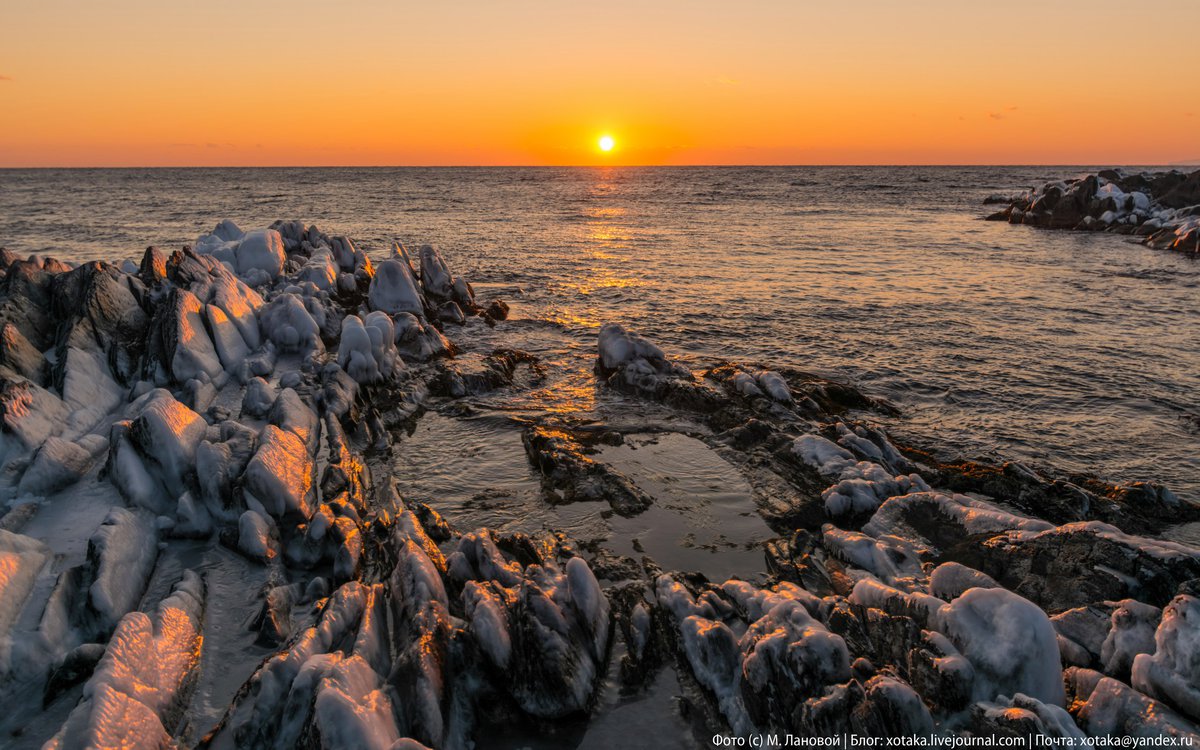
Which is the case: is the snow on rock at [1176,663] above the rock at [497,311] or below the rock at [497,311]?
below

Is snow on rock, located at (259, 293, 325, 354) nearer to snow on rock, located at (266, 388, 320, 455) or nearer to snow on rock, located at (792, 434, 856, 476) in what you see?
snow on rock, located at (266, 388, 320, 455)

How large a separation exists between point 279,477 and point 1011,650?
9402 mm

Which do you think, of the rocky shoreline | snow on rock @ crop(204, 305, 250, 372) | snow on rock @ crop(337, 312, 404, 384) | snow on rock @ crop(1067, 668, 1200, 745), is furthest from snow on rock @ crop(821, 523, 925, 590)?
snow on rock @ crop(204, 305, 250, 372)

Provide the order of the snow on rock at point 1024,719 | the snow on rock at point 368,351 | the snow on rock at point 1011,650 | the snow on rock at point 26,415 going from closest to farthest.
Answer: the snow on rock at point 1024,719
the snow on rock at point 1011,650
the snow on rock at point 26,415
the snow on rock at point 368,351

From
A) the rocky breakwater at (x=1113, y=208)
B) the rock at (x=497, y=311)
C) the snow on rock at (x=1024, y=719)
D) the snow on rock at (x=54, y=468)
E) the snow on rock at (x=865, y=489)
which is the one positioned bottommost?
the snow on rock at (x=865, y=489)

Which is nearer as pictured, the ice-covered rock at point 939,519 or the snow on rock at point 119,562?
the snow on rock at point 119,562

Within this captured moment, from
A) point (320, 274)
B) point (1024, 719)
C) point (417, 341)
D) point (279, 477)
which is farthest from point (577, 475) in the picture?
point (320, 274)

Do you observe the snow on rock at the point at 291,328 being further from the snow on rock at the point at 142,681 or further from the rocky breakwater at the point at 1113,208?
the rocky breakwater at the point at 1113,208

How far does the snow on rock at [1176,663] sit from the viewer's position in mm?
5684

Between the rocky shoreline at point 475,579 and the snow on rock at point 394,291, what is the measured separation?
6.81 metres

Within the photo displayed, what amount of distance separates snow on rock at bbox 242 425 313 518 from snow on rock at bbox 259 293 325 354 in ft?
23.0

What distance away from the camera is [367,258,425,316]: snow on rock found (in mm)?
21766

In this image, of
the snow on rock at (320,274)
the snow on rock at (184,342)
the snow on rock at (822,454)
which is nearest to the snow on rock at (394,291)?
the snow on rock at (320,274)

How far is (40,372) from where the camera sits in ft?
40.5
